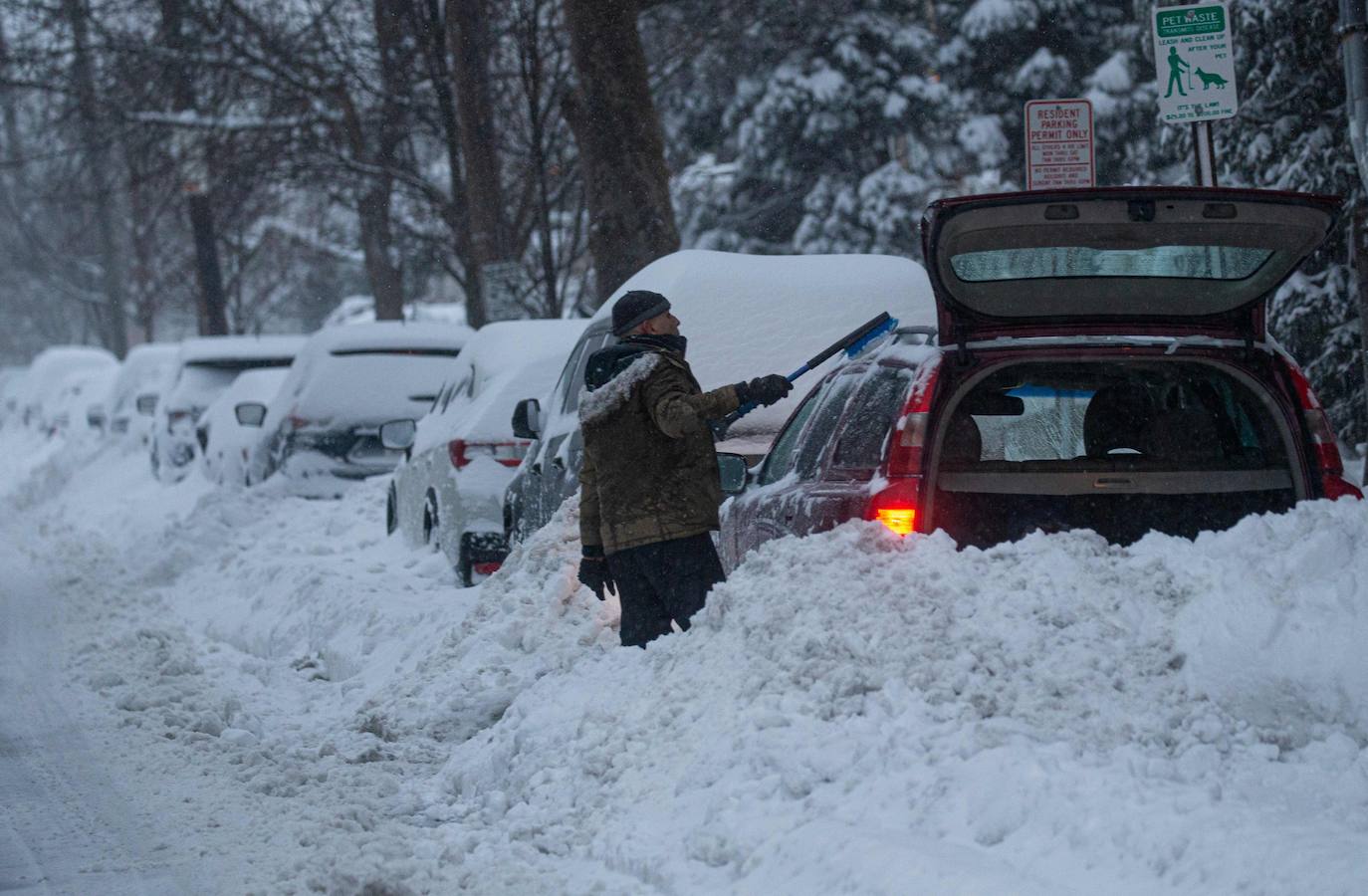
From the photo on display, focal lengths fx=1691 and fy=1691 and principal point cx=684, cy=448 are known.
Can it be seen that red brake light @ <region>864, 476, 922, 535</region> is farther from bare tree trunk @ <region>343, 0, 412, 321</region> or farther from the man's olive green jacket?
bare tree trunk @ <region>343, 0, 412, 321</region>

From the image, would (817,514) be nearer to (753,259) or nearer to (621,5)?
(753,259)

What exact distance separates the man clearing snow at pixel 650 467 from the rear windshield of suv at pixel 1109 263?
1.39 metres

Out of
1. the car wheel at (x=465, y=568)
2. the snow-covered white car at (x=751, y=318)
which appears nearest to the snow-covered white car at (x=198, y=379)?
the car wheel at (x=465, y=568)

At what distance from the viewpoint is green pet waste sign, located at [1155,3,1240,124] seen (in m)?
8.70

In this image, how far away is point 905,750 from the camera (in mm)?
4496

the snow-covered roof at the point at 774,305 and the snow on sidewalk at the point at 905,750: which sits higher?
the snow-covered roof at the point at 774,305

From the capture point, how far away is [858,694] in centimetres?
478

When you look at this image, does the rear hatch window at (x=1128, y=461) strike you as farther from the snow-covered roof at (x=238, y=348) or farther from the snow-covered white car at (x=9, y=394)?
the snow-covered white car at (x=9, y=394)

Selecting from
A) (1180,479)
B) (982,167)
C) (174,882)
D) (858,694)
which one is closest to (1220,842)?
(858,694)

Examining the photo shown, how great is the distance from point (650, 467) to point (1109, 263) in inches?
76.1

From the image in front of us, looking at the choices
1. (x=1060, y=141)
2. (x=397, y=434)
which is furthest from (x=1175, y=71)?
(x=397, y=434)

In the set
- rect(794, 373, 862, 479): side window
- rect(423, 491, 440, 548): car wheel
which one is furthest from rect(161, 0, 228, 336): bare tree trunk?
rect(794, 373, 862, 479): side window

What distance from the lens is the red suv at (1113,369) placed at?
16.4 feet

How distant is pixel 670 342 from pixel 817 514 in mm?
1094
